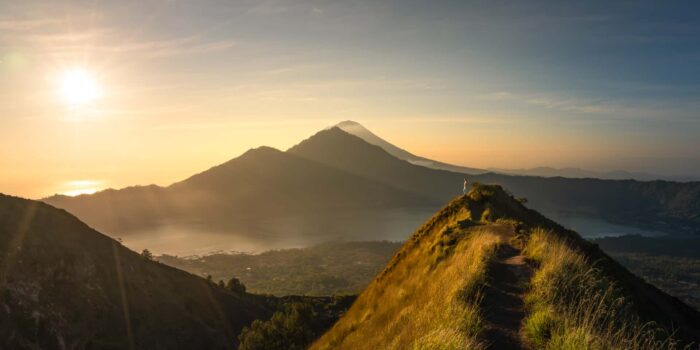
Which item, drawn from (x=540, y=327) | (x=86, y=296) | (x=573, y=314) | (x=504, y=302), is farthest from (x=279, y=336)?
(x=540, y=327)

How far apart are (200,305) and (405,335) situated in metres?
104

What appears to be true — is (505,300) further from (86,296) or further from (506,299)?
(86,296)

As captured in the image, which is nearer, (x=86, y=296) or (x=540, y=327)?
(x=540, y=327)

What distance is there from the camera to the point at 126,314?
268 ft

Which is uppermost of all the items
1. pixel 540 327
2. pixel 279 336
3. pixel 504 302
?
pixel 540 327

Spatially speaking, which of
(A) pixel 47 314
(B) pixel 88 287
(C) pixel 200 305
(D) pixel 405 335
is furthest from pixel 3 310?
(D) pixel 405 335

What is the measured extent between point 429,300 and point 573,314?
440 cm

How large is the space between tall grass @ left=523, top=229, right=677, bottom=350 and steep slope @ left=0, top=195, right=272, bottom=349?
78066mm

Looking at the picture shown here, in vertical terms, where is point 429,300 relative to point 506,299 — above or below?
below

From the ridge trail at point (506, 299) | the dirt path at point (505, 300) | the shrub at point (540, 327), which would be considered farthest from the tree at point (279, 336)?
the shrub at point (540, 327)

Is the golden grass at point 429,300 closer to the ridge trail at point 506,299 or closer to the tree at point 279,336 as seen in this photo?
the ridge trail at point 506,299

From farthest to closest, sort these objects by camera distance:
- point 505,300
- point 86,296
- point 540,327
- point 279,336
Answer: point 86,296 → point 279,336 → point 505,300 → point 540,327

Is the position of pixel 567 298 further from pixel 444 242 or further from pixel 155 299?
pixel 155 299

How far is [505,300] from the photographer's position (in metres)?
11.7
